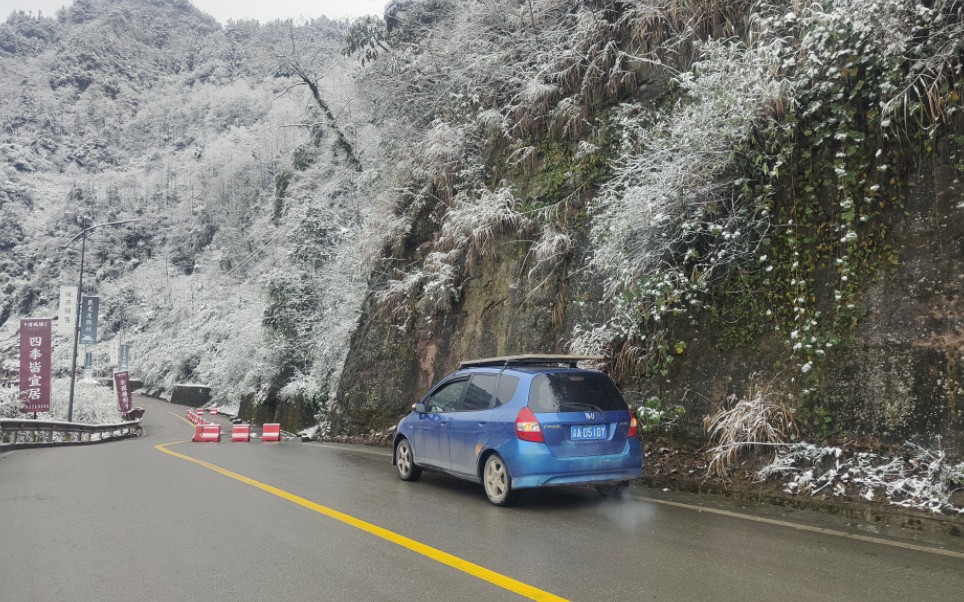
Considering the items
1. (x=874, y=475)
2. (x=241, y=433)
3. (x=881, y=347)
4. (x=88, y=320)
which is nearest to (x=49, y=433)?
(x=241, y=433)

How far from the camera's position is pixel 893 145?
305 inches

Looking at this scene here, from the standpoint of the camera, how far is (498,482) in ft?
24.1

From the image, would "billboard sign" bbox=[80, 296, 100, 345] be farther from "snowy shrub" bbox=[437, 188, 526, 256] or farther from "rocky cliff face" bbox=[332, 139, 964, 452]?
"rocky cliff face" bbox=[332, 139, 964, 452]

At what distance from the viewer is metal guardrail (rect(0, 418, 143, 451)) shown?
1833cm

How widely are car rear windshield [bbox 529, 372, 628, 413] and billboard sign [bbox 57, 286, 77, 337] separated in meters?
30.0

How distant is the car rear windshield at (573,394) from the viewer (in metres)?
7.16

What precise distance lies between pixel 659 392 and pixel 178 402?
58.2 meters

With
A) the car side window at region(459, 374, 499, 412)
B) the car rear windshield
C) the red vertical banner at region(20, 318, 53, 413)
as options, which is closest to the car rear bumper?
the car rear windshield

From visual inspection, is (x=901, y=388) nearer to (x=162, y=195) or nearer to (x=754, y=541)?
(x=754, y=541)

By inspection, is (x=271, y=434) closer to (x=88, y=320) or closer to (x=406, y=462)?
(x=406, y=462)

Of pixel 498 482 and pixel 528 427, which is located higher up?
pixel 528 427

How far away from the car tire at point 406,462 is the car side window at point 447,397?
786 millimetres

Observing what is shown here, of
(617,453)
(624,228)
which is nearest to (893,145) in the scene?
(624,228)

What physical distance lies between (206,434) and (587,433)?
1757 centimetres
